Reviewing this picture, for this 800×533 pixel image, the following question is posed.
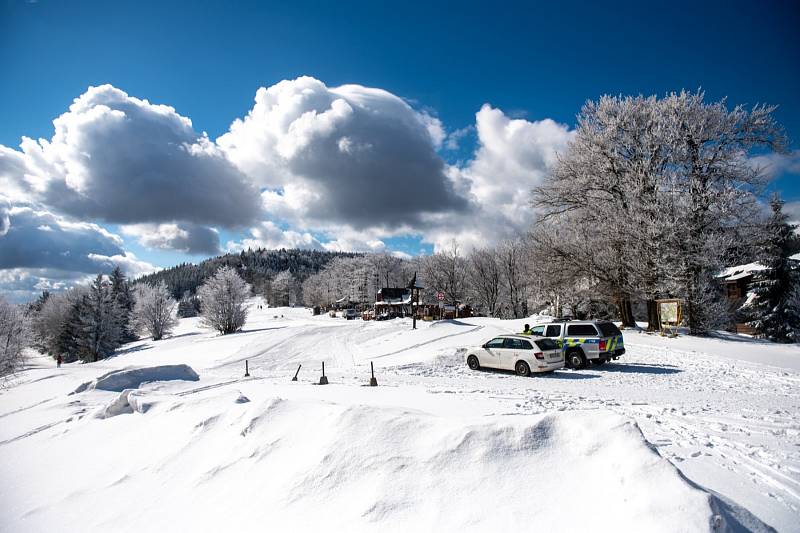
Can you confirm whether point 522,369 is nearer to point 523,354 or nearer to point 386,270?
point 523,354

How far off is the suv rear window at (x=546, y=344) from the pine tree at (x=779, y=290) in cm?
2309

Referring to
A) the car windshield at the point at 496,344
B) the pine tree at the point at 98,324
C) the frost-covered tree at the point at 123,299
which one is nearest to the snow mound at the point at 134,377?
the car windshield at the point at 496,344

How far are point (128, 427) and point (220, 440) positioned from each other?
3768 mm

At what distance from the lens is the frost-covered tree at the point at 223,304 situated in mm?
57344

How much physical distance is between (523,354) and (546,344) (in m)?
1.00

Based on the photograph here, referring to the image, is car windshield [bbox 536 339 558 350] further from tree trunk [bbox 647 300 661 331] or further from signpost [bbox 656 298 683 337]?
tree trunk [bbox 647 300 661 331]

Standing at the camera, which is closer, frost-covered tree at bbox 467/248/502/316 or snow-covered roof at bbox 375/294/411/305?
frost-covered tree at bbox 467/248/502/316

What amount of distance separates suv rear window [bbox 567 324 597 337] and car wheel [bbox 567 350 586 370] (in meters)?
0.76

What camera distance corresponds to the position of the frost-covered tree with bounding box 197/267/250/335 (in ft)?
188

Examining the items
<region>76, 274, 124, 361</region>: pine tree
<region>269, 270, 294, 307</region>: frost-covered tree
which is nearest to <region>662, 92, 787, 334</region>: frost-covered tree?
<region>76, 274, 124, 361</region>: pine tree

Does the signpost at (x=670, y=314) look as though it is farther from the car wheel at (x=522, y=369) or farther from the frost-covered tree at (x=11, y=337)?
the frost-covered tree at (x=11, y=337)

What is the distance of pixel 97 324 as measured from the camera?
176 ft

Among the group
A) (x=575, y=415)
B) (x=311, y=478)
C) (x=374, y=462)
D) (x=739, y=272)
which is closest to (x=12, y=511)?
(x=311, y=478)

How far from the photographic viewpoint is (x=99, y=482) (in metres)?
6.40
